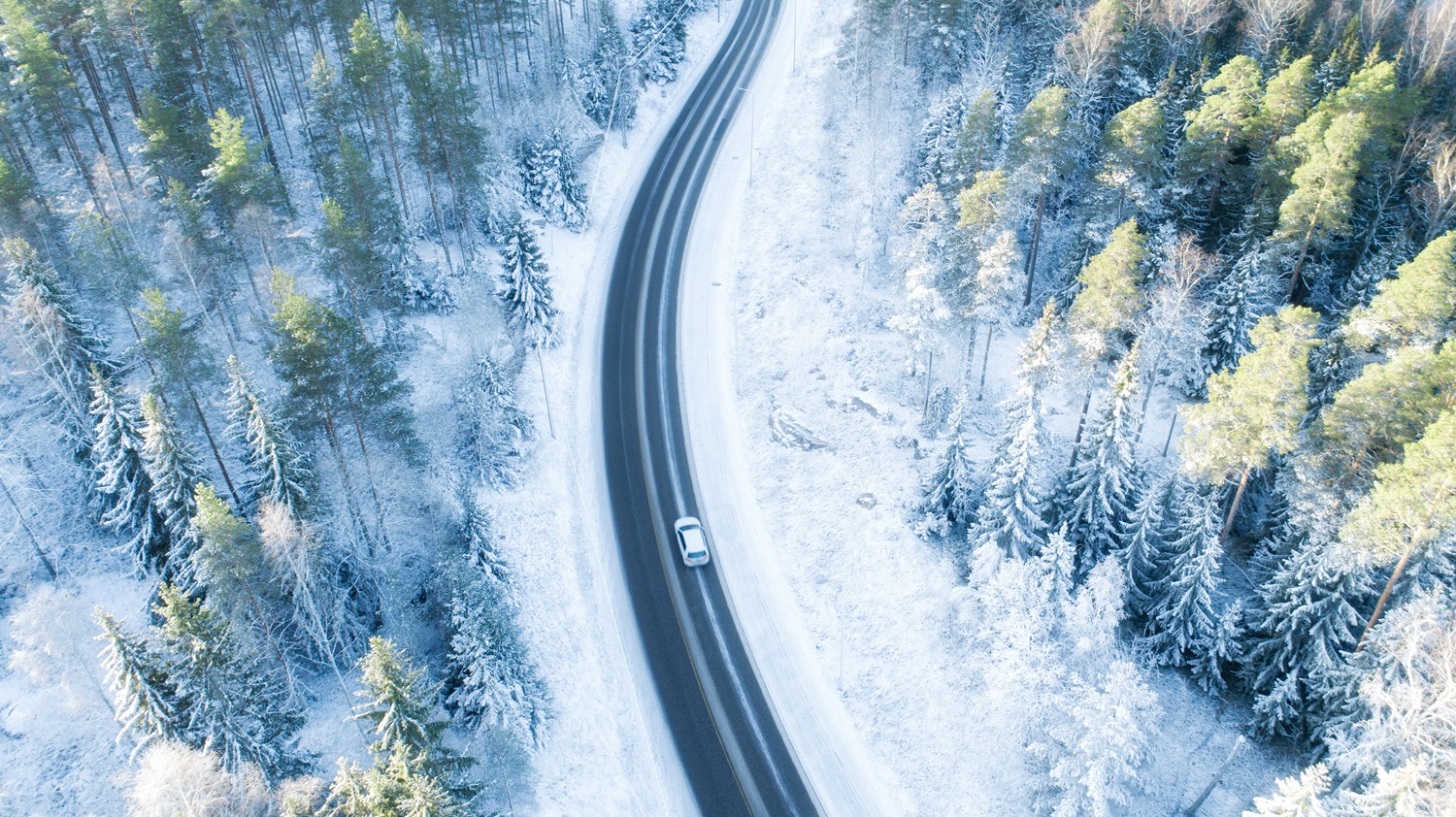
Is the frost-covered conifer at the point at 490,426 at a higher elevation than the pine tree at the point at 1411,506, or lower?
lower

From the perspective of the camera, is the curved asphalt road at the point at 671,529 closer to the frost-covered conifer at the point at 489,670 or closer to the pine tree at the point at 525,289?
the pine tree at the point at 525,289

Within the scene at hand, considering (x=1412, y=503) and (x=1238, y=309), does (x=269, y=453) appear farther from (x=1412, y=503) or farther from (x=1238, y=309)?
(x=1238, y=309)

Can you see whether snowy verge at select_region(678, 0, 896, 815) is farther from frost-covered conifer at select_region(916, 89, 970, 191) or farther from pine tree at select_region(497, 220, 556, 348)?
frost-covered conifer at select_region(916, 89, 970, 191)

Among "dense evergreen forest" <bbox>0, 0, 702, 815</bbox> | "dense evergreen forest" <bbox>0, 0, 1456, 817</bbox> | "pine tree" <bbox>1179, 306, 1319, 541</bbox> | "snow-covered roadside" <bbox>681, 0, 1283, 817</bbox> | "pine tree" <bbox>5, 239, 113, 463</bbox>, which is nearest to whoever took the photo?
"dense evergreen forest" <bbox>0, 0, 702, 815</bbox>

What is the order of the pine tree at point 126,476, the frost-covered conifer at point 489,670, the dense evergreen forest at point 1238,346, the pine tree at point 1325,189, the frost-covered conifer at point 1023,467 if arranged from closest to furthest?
the dense evergreen forest at point 1238,346 < the frost-covered conifer at point 489,670 < the pine tree at point 126,476 < the frost-covered conifer at point 1023,467 < the pine tree at point 1325,189

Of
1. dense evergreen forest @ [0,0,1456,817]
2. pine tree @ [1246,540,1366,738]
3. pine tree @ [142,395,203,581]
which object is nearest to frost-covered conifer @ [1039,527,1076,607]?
dense evergreen forest @ [0,0,1456,817]

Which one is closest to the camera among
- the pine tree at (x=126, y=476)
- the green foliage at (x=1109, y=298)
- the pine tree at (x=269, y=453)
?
the pine tree at (x=269, y=453)

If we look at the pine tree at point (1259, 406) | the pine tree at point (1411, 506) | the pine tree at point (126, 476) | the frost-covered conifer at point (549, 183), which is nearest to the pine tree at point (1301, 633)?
the pine tree at point (1411, 506)

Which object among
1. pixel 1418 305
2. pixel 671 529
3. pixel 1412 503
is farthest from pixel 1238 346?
pixel 671 529
